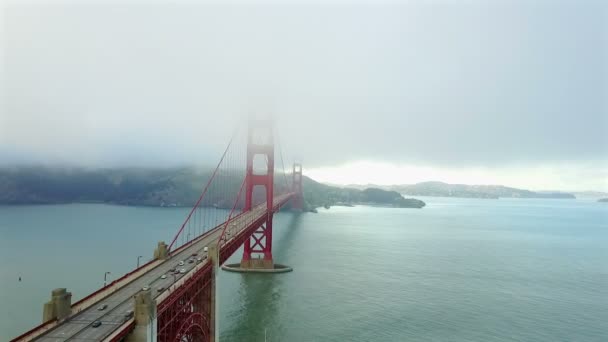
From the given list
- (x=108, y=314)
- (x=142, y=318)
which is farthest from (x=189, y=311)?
(x=142, y=318)

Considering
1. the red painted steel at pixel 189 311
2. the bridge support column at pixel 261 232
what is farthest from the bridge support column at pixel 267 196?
the red painted steel at pixel 189 311

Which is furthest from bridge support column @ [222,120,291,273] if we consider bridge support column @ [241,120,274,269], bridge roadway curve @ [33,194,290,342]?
bridge roadway curve @ [33,194,290,342]

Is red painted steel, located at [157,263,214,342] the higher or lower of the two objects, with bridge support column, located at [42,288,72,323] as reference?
lower

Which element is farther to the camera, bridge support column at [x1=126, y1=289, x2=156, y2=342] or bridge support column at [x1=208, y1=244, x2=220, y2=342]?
bridge support column at [x1=208, y1=244, x2=220, y2=342]

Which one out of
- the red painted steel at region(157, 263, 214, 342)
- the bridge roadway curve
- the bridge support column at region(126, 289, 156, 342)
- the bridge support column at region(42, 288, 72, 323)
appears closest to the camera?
the bridge roadway curve

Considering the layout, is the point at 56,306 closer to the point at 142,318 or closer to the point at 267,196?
the point at 142,318

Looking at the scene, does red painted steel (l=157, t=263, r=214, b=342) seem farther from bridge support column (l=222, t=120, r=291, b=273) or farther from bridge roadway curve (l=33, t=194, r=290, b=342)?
bridge support column (l=222, t=120, r=291, b=273)
